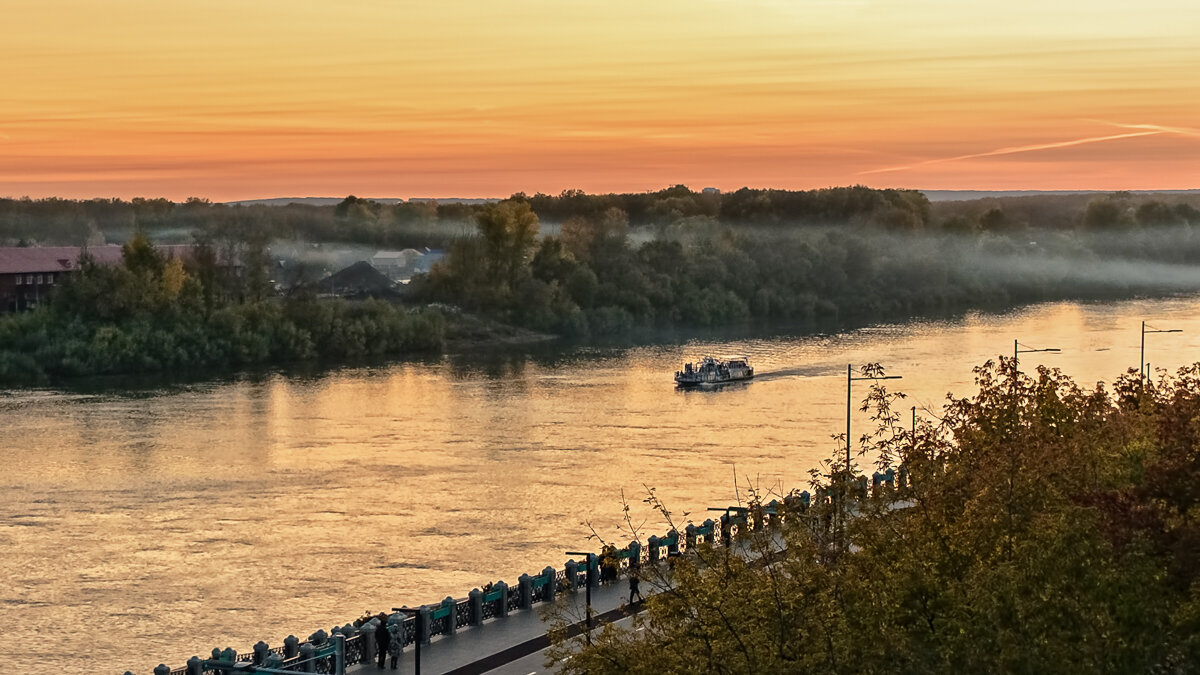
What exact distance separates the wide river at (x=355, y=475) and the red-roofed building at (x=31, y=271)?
69.8ft

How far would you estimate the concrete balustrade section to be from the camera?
2241 centimetres

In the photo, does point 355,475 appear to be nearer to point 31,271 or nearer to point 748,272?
point 31,271

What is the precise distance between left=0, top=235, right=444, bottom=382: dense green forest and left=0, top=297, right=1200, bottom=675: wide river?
580 cm

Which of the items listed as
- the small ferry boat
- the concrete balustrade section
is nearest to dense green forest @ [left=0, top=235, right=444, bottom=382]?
the small ferry boat

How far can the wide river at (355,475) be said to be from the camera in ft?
108

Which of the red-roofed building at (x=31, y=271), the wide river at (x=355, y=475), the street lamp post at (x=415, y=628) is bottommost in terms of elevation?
the wide river at (x=355, y=475)

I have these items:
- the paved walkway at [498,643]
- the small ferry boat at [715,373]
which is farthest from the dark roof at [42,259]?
the paved walkway at [498,643]

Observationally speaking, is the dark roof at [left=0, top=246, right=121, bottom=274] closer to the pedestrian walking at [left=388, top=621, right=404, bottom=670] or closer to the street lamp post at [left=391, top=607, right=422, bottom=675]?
the street lamp post at [left=391, top=607, right=422, bottom=675]

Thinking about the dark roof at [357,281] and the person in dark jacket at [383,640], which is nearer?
the person in dark jacket at [383,640]

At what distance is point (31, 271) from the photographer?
93688mm

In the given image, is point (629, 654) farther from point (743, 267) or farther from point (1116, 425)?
point (743, 267)

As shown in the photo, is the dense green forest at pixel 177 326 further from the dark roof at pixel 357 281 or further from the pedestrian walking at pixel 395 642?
the pedestrian walking at pixel 395 642

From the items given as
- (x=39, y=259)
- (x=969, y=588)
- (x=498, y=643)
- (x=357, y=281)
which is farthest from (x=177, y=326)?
(x=969, y=588)

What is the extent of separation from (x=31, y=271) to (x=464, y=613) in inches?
2815
